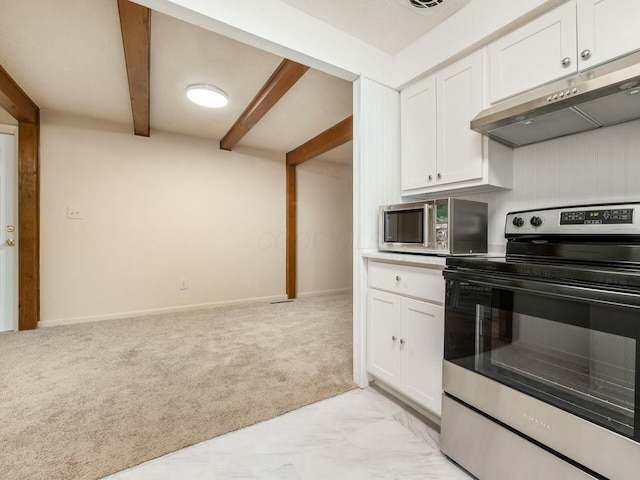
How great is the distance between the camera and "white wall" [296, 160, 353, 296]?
481 cm

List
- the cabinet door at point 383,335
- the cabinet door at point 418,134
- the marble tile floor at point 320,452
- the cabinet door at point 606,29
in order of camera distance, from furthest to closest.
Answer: the cabinet door at point 418,134 < the cabinet door at point 383,335 < the marble tile floor at point 320,452 < the cabinet door at point 606,29

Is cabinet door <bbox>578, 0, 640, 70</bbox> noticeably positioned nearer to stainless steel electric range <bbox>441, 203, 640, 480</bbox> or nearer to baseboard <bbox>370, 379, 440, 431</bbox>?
stainless steel electric range <bbox>441, 203, 640, 480</bbox>

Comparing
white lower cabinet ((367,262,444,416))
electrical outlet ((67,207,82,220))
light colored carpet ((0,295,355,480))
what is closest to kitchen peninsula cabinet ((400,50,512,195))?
white lower cabinet ((367,262,444,416))

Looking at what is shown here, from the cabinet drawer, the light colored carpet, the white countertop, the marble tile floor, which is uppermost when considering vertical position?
the white countertop

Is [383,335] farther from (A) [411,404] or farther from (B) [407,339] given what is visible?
(A) [411,404]

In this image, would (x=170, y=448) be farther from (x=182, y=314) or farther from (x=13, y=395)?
(x=182, y=314)

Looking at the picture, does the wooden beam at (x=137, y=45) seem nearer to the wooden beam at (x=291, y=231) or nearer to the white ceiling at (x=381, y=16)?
the white ceiling at (x=381, y=16)

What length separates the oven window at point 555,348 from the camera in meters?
0.88

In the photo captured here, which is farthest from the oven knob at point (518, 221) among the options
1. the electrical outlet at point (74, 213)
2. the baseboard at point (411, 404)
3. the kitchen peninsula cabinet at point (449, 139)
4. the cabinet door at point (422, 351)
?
the electrical outlet at point (74, 213)

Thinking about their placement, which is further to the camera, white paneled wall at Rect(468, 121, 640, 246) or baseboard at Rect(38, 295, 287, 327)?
baseboard at Rect(38, 295, 287, 327)

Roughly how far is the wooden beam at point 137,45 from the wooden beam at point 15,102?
910mm

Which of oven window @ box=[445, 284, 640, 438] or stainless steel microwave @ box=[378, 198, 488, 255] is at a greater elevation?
stainless steel microwave @ box=[378, 198, 488, 255]

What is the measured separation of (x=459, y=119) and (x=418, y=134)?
29 centimetres

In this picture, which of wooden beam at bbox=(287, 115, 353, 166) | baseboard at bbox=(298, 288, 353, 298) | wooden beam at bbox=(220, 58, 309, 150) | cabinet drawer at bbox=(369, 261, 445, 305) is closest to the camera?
cabinet drawer at bbox=(369, 261, 445, 305)
